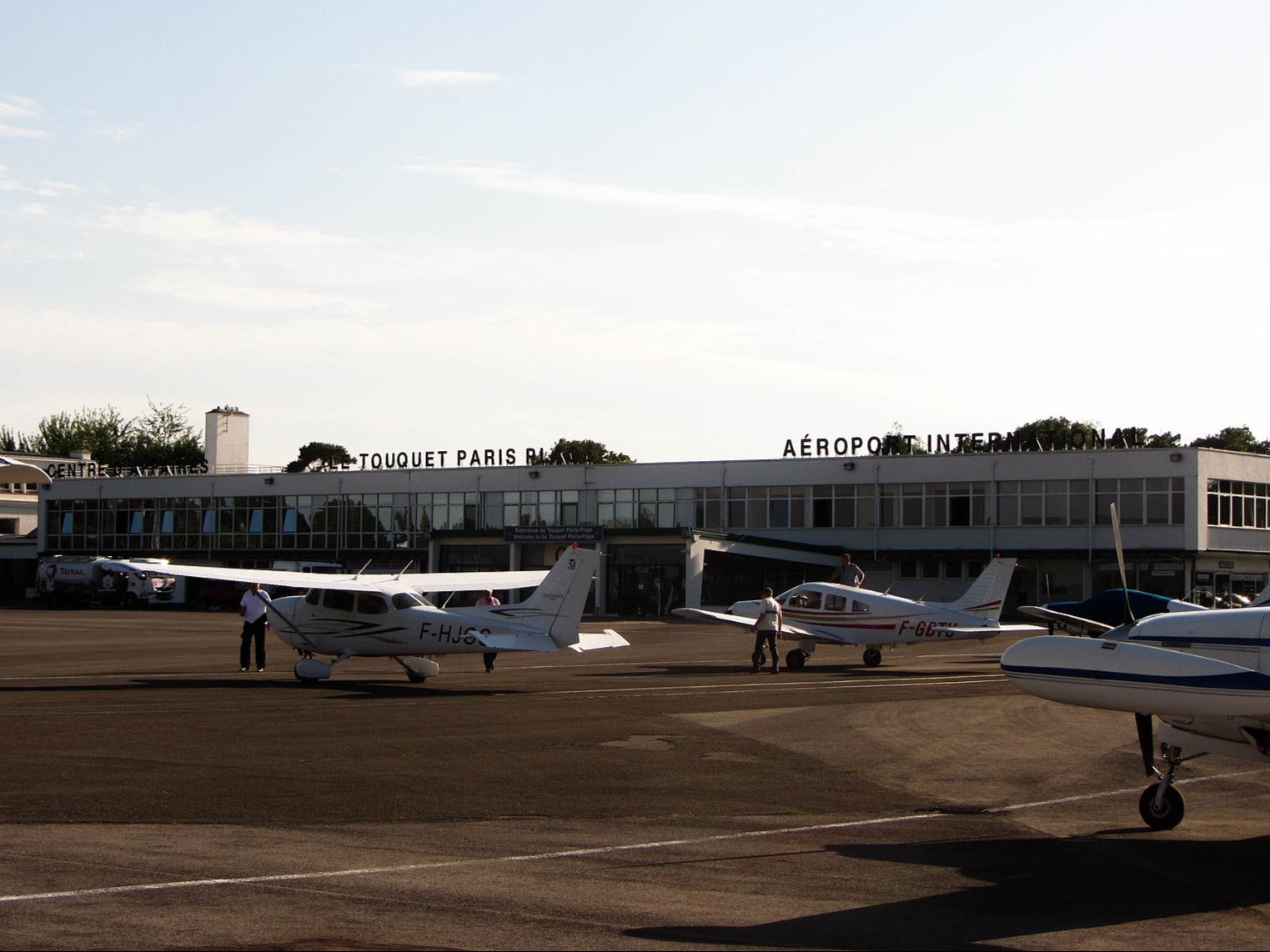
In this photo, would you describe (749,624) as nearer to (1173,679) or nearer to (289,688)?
(289,688)

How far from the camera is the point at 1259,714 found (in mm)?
9773

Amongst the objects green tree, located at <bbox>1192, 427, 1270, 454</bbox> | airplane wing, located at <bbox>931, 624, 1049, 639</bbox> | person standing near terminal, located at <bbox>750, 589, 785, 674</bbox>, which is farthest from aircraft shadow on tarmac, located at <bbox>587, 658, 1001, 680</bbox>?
green tree, located at <bbox>1192, 427, 1270, 454</bbox>

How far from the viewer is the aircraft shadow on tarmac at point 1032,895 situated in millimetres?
8016

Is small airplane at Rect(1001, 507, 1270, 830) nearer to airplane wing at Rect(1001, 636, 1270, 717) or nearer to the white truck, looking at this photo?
airplane wing at Rect(1001, 636, 1270, 717)

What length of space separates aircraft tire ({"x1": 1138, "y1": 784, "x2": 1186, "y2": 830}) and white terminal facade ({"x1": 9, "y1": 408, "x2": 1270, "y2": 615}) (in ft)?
156

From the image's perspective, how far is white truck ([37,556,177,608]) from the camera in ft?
221

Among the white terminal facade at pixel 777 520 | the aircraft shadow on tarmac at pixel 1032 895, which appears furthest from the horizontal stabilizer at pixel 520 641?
the white terminal facade at pixel 777 520

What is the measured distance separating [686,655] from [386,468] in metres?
44.8

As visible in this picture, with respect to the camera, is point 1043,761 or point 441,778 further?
point 1043,761

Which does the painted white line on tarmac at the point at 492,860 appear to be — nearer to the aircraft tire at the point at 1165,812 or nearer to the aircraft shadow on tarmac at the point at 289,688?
the aircraft tire at the point at 1165,812

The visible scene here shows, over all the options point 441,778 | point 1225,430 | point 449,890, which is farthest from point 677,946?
point 1225,430

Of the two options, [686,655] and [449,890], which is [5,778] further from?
[686,655]

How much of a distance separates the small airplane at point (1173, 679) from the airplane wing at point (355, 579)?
16.7 metres

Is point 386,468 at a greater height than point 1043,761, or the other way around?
point 386,468
